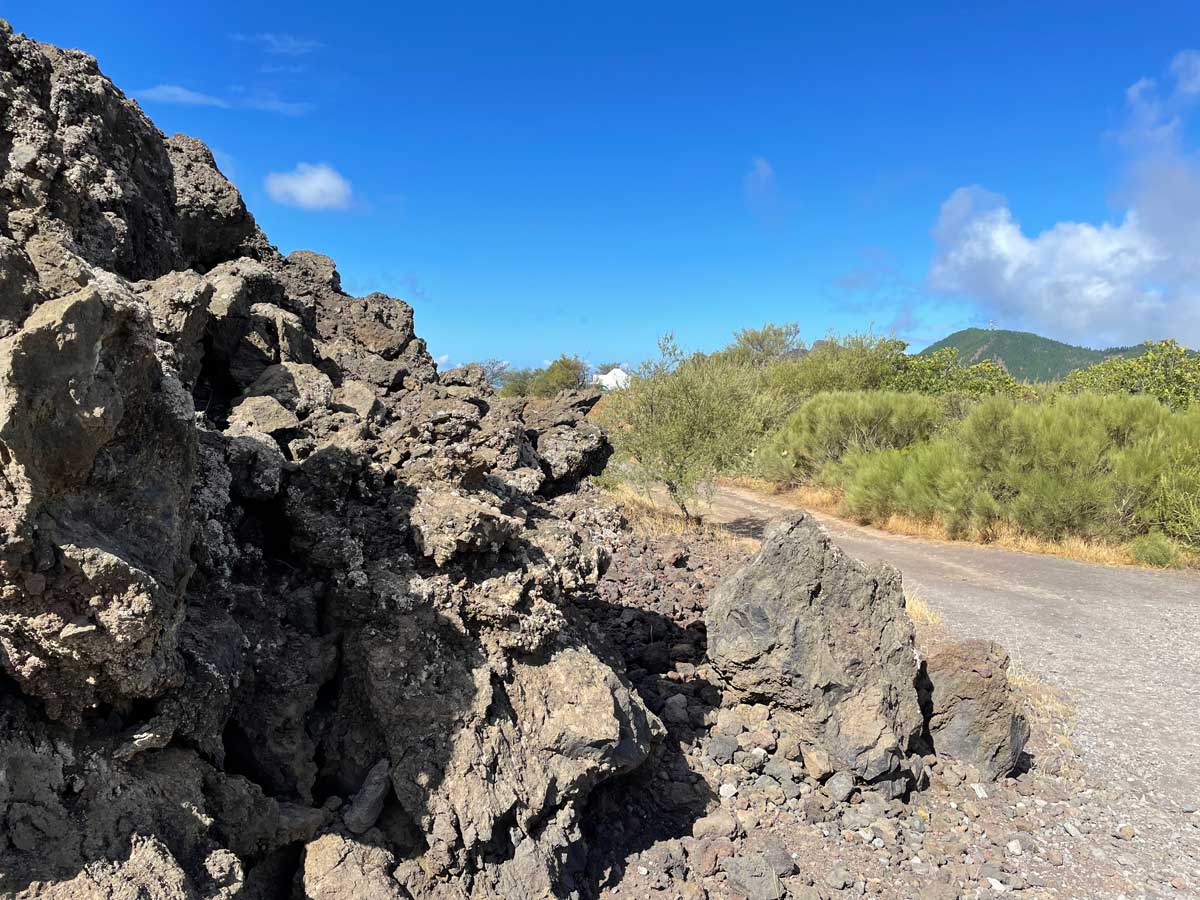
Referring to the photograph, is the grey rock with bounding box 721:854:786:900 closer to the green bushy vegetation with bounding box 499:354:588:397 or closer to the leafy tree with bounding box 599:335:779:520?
the leafy tree with bounding box 599:335:779:520

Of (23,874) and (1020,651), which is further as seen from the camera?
(1020,651)

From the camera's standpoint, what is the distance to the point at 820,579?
5.14m

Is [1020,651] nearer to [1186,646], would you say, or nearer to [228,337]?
[1186,646]

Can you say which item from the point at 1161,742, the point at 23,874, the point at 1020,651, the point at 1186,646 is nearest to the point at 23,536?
the point at 23,874

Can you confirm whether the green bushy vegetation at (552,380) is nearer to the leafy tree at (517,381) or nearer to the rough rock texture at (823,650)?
the leafy tree at (517,381)

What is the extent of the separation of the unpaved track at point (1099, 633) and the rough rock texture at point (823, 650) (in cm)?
213

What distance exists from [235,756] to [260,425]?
1.82 metres

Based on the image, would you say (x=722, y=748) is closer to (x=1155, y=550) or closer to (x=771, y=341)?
(x=1155, y=550)

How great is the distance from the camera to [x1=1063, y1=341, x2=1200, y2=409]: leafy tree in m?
16.3

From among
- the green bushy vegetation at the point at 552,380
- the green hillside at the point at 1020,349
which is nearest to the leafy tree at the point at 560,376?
the green bushy vegetation at the point at 552,380

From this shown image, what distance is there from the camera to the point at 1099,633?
8516 mm

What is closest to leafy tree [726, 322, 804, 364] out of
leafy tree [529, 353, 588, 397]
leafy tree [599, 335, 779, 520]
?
leafy tree [529, 353, 588, 397]

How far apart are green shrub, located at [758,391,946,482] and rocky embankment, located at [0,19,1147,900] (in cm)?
1380

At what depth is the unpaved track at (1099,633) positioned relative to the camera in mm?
5852
